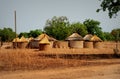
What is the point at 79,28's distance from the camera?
10081 cm

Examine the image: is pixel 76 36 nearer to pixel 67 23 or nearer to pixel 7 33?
pixel 67 23

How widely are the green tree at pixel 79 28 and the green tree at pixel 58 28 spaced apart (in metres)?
2.17

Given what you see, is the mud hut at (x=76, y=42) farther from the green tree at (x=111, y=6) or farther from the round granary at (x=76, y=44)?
the green tree at (x=111, y=6)

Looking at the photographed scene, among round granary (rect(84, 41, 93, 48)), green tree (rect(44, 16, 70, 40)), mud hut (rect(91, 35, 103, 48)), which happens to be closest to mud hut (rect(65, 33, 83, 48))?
round granary (rect(84, 41, 93, 48))

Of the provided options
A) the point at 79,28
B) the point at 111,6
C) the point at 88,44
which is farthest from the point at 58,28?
the point at 111,6

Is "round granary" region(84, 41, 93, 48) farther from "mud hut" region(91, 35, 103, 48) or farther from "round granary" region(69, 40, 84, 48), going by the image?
"round granary" region(69, 40, 84, 48)

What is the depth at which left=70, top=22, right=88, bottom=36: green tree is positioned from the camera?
100 m

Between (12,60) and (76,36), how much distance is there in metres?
49.0

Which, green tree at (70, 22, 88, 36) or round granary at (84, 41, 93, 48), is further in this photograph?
green tree at (70, 22, 88, 36)

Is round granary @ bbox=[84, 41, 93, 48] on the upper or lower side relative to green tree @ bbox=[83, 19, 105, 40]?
lower

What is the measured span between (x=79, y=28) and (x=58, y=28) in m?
7.16


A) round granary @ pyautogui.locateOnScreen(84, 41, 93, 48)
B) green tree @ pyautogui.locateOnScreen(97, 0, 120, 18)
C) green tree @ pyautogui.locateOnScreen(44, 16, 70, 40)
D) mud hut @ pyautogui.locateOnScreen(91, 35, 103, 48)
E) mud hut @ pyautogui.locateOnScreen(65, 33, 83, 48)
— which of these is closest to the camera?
green tree @ pyautogui.locateOnScreen(97, 0, 120, 18)

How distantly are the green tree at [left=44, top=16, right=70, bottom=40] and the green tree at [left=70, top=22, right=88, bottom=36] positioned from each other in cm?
217

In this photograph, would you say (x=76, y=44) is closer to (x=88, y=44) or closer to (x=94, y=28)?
(x=88, y=44)
